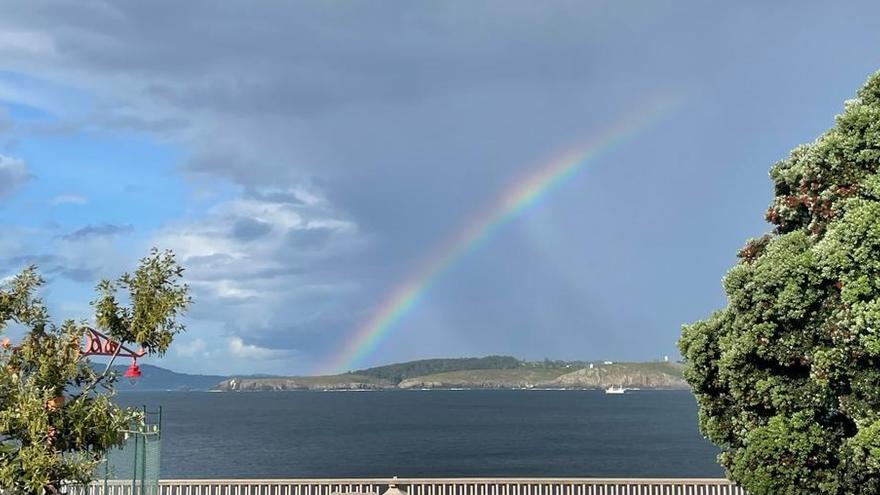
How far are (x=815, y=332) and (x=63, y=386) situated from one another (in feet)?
36.0

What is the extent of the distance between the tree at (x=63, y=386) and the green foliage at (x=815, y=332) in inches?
362

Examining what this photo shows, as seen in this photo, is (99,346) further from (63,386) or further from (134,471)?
(134,471)

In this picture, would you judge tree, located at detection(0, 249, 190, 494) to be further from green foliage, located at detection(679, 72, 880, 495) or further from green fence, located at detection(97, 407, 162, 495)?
green foliage, located at detection(679, 72, 880, 495)

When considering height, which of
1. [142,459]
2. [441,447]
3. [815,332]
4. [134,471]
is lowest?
[441,447]

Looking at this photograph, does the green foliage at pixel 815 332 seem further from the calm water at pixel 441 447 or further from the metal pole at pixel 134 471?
the calm water at pixel 441 447

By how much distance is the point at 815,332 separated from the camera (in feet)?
43.5

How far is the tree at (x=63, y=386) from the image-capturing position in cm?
924

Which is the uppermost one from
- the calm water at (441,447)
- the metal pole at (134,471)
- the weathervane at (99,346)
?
the weathervane at (99,346)

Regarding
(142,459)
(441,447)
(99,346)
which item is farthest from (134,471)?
(441,447)

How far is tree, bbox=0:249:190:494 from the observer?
924cm

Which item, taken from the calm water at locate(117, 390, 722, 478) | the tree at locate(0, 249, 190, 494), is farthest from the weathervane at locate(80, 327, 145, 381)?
the calm water at locate(117, 390, 722, 478)

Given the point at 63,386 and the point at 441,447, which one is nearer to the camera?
the point at 63,386

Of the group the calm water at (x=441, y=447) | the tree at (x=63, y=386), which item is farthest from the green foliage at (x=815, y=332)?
the calm water at (x=441, y=447)

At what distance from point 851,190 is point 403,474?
196ft
